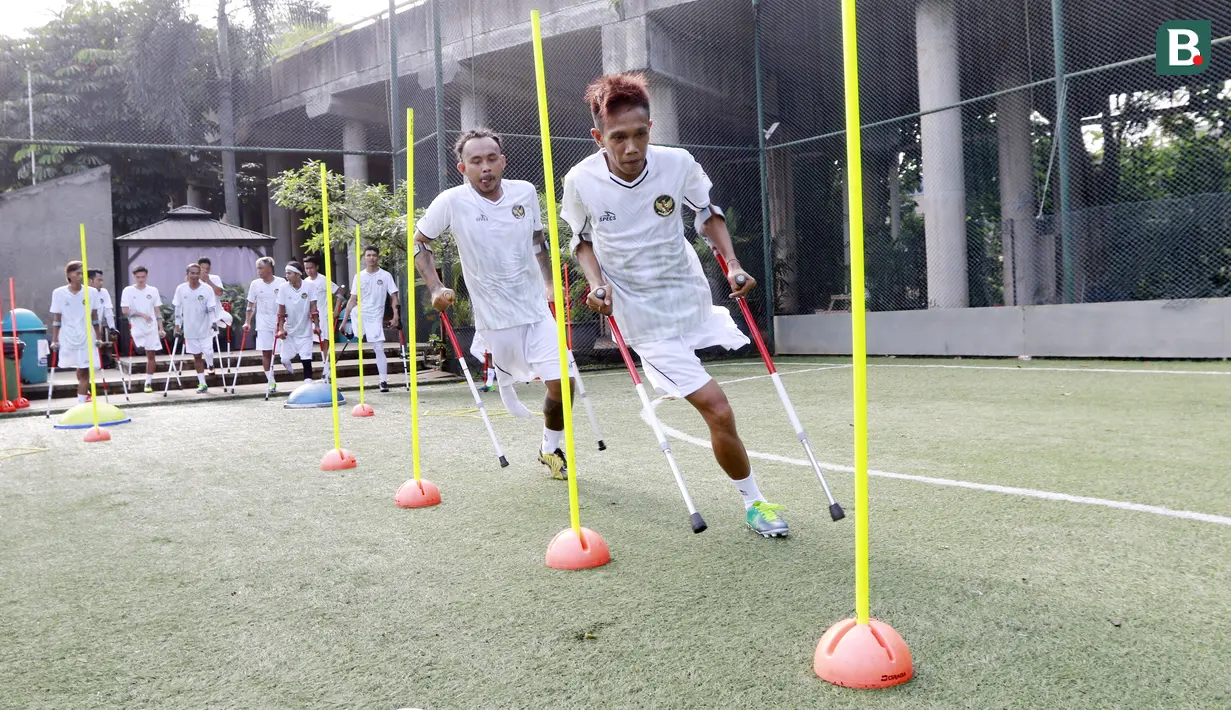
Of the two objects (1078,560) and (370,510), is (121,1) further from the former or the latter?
(1078,560)

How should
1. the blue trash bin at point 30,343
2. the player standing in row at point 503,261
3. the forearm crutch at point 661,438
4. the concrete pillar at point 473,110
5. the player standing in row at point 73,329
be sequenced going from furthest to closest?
the concrete pillar at point 473,110 < the blue trash bin at point 30,343 < the player standing in row at point 73,329 < the player standing in row at point 503,261 < the forearm crutch at point 661,438

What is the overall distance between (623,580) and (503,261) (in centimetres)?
276

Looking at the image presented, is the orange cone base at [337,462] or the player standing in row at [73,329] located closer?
the orange cone base at [337,462]

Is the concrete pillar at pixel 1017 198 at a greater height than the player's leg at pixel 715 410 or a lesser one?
greater

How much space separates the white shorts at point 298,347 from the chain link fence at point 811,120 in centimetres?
177

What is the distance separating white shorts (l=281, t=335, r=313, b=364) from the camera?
12312 millimetres

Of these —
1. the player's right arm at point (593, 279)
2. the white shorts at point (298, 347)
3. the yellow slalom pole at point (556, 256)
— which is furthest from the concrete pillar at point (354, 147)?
the yellow slalom pole at point (556, 256)

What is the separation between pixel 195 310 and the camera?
12.4 meters

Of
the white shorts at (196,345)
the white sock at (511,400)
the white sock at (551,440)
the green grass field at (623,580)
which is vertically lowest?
the green grass field at (623,580)

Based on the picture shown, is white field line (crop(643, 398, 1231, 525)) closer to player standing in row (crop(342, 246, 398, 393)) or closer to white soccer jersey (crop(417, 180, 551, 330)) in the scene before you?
white soccer jersey (crop(417, 180, 551, 330))

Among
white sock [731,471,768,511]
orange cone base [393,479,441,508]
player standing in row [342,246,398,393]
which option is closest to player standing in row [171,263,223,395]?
player standing in row [342,246,398,393]

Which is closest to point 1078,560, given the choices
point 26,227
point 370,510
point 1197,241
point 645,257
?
point 645,257

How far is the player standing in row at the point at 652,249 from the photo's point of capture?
3.75 metres

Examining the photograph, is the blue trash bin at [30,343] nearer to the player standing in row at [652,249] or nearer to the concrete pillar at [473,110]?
the concrete pillar at [473,110]
